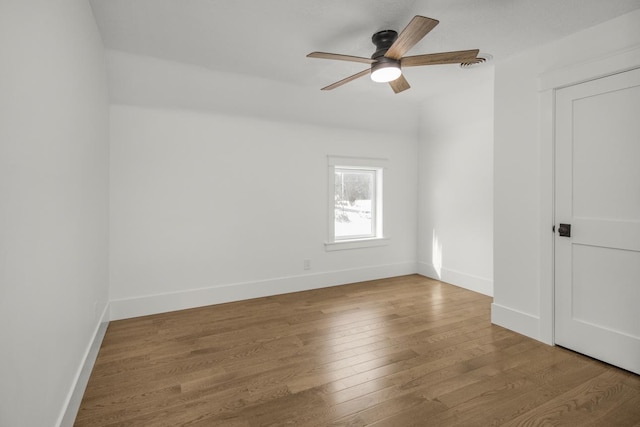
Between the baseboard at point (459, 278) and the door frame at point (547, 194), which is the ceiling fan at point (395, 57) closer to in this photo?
the door frame at point (547, 194)

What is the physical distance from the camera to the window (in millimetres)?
4551

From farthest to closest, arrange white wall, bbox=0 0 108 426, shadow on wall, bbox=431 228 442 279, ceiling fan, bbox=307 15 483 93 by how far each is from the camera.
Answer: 1. shadow on wall, bbox=431 228 442 279
2. ceiling fan, bbox=307 15 483 93
3. white wall, bbox=0 0 108 426

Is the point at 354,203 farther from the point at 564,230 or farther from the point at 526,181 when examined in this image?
the point at 564,230

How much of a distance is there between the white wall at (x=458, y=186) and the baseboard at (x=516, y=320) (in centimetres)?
95

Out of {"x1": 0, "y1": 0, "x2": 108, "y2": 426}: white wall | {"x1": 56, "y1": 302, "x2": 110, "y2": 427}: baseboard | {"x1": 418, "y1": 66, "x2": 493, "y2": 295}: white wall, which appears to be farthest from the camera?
{"x1": 418, "y1": 66, "x2": 493, "y2": 295}: white wall

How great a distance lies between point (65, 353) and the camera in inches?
71.5

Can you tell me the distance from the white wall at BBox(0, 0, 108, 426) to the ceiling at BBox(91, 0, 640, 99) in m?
0.52

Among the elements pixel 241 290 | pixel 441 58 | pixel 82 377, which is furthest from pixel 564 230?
pixel 82 377

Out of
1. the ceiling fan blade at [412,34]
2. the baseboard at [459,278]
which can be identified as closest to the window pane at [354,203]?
the baseboard at [459,278]

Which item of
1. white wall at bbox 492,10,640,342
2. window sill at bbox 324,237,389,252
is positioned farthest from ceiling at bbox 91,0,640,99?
window sill at bbox 324,237,389,252

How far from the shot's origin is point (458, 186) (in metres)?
4.48

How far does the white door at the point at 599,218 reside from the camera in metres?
2.34

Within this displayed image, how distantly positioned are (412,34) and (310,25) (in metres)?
0.95

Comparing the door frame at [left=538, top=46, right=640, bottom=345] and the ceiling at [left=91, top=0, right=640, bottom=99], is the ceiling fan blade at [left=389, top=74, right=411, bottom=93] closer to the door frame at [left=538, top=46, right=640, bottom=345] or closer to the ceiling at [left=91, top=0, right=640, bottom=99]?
the ceiling at [left=91, top=0, right=640, bottom=99]
